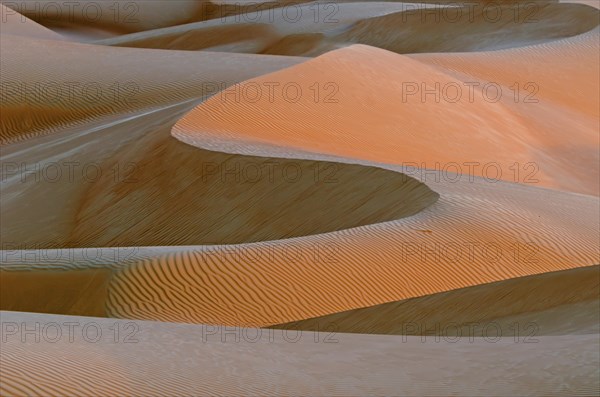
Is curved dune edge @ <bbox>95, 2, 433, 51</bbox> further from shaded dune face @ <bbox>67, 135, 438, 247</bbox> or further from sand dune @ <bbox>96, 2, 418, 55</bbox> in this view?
shaded dune face @ <bbox>67, 135, 438, 247</bbox>

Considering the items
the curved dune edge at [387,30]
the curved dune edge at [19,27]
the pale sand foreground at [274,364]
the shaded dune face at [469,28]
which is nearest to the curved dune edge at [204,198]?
the pale sand foreground at [274,364]

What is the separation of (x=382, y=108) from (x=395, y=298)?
5.95 m

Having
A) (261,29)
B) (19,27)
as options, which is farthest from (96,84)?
(261,29)

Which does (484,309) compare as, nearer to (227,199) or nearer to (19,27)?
(227,199)

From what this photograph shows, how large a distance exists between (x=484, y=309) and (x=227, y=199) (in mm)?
3651

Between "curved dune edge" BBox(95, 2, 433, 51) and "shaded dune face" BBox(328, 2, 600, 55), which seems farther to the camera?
"curved dune edge" BBox(95, 2, 433, 51)

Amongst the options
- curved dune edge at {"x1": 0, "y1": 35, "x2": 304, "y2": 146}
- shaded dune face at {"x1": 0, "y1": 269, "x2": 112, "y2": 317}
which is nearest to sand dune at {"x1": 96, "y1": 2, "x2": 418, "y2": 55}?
curved dune edge at {"x1": 0, "y1": 35, "x2": 304, "y2": 146}

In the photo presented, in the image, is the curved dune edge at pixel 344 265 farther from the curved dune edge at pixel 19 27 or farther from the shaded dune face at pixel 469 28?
the curved dune edge at pixel 19 27

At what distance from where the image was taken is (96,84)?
1538cm

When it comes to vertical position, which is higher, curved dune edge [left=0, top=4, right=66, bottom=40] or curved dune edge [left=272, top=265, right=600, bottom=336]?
curved dune edge [left=272, top=265, right=600, bottom=336]

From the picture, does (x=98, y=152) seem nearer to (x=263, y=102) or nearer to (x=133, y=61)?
(x=263, y=102)

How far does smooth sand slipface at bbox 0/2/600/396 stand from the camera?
4094 millimetres

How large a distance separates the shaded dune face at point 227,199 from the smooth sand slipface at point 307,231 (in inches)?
1.0

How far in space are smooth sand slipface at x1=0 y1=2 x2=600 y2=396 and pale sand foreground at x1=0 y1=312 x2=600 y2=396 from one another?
15 mm
